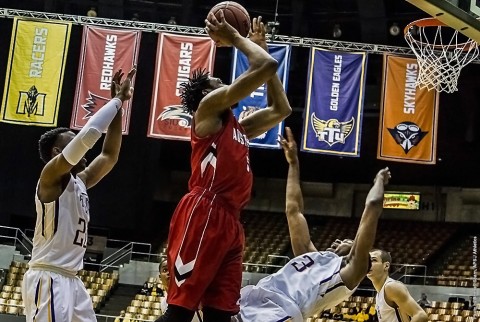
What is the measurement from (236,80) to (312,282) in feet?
4.69

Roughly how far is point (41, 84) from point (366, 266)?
12.4 m

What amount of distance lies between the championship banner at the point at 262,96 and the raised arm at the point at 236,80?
10.8m

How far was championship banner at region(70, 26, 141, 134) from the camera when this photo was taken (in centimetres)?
1577

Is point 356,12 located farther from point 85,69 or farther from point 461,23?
point 461,23

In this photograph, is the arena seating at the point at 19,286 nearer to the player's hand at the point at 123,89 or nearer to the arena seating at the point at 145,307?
the arena seating at the point at 145,307

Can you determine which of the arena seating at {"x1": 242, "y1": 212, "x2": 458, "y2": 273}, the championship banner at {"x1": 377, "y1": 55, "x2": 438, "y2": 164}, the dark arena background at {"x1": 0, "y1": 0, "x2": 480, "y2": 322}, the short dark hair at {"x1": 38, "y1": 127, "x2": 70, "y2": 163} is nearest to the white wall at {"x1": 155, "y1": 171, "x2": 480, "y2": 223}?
the dark arena background at {"x1": 0, "y1": 0, "x2": 480, "y2": 322}

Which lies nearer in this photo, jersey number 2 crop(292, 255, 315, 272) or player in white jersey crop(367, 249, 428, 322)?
jersey number 2 crop(292, 255, 315, 272)

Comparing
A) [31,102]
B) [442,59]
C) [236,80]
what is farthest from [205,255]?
[31,102]

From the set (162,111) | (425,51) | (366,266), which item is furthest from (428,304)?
(366,266)

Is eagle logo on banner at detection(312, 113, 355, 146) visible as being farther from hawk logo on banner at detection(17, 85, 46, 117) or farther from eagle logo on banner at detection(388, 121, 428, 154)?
hawk logo on banner at detection(17, 85, 46, 117)

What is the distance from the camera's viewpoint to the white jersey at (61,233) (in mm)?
4672

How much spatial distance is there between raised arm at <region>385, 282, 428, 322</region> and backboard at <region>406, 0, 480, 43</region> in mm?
2307

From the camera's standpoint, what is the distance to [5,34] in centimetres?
1952

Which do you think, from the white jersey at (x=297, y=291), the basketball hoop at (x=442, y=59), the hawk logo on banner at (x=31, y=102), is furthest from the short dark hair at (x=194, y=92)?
the hawk logo on banner at (x=31, y=102)
